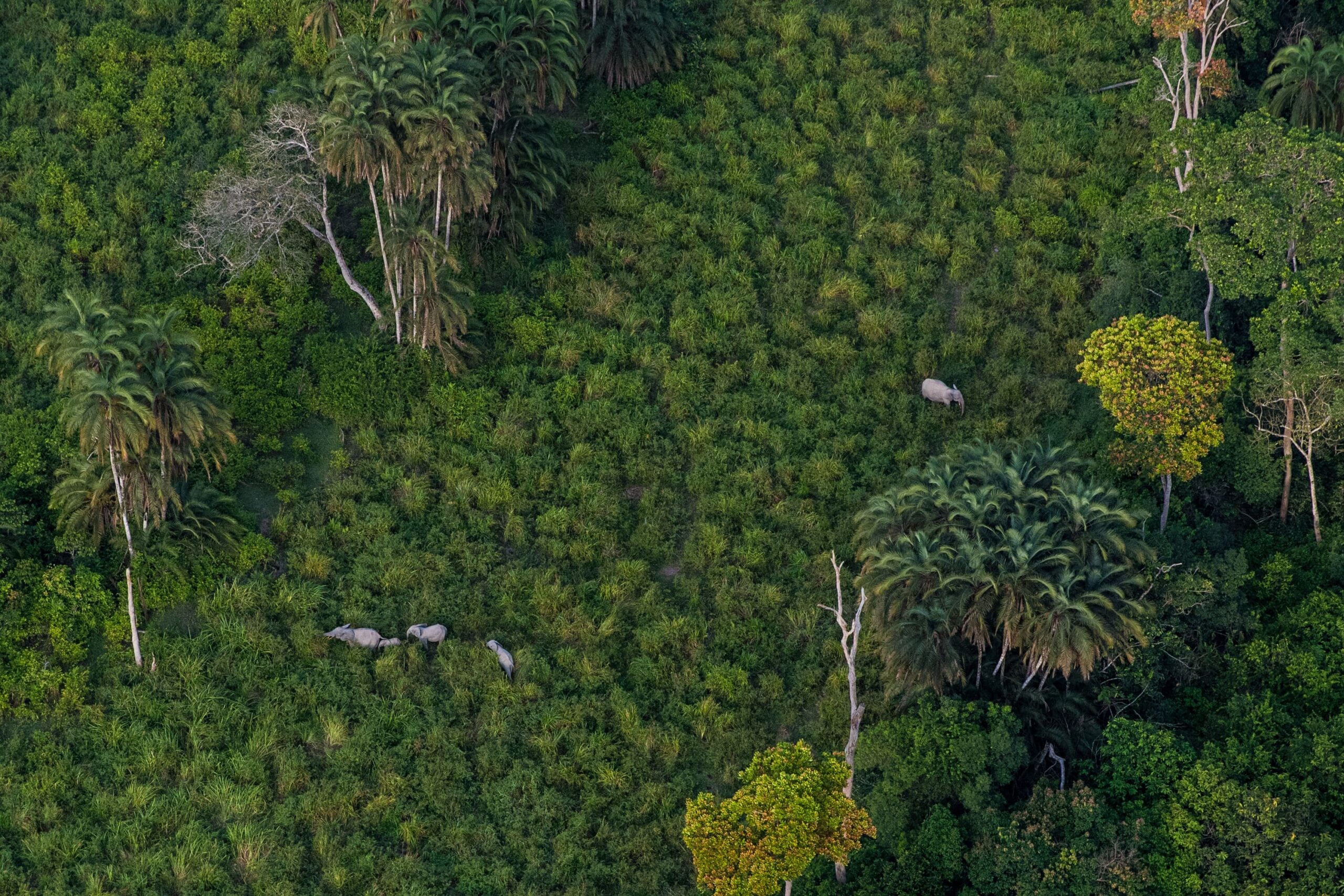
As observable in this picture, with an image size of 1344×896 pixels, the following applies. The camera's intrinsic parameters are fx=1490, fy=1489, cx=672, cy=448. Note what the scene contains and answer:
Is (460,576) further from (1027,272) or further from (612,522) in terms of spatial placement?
(1027,272)

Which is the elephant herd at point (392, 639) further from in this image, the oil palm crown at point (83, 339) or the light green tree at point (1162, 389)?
the light green tree at point (1162, 389)

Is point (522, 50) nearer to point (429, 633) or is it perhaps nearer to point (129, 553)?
point (429, 633)

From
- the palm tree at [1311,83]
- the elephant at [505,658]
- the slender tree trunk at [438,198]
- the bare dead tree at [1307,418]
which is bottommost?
the elephant at [505,658]

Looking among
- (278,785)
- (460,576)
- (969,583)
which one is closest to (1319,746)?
(969,583)

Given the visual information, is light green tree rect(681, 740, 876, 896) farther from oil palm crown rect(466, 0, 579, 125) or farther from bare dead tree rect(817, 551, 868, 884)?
oil palm crown rect(466, 0, 579, 125)

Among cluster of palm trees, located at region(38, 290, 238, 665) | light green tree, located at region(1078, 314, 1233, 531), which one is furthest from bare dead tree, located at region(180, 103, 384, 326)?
light green tree, located at region(1078, 314, 1233, 531)

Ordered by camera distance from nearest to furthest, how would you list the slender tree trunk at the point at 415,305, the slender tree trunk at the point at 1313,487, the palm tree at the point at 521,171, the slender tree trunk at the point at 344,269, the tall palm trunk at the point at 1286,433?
the tall palm trunk at the point at 1286,433, the slender tree trunk at the point at 1313,487, the slender tree trunk at the point at 415,305, the slender tree trunk at the point at 344,269, the palm tree at the point at 521,171

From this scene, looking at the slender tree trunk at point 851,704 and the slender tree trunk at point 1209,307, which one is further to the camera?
the slender tree trunk at point 1209,307

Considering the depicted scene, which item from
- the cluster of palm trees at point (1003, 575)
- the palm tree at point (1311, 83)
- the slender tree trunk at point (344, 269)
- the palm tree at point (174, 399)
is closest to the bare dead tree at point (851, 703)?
the cluster of palm trees at point (1003, 575)
